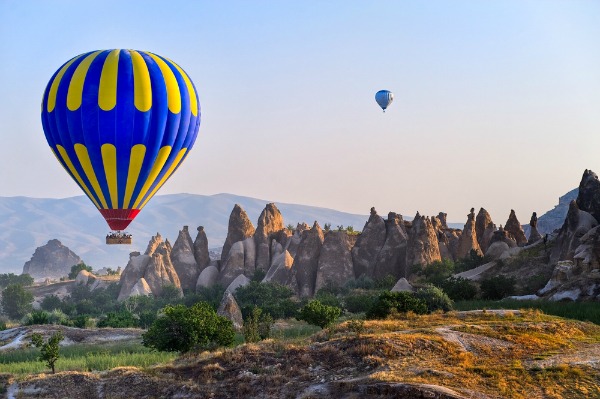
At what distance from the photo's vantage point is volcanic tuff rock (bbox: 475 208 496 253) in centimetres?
7819

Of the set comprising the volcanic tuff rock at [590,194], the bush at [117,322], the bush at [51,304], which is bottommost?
the bush at [117,322]

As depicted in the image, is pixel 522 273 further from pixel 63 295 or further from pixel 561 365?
pixel 63 295

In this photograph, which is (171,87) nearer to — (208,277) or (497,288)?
(497,288)

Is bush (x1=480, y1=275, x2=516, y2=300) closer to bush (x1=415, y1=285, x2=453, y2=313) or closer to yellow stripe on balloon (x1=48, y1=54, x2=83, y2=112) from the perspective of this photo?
bush (x1=415, y1=285, x2=453, y2=313)

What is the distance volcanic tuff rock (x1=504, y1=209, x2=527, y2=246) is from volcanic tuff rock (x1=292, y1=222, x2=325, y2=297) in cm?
1895

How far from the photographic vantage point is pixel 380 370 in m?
27.3

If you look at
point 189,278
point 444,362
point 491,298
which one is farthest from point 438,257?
point 444,362

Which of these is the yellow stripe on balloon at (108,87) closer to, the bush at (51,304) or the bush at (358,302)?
the bush at (358,302)

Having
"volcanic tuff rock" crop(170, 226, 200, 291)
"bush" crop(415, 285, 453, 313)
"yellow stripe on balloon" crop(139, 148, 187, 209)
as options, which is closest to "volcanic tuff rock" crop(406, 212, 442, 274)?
"bush" crop(415, 285, 453, 313)

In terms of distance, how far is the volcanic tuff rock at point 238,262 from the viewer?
77188 millimetres

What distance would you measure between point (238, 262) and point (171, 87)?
35582 millimetres

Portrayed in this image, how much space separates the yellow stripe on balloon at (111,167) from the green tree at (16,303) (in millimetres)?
44807

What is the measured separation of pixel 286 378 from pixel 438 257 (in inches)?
1635

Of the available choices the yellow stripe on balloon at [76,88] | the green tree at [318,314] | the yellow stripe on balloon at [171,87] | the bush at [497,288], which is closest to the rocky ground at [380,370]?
the green tree at [318,314]
